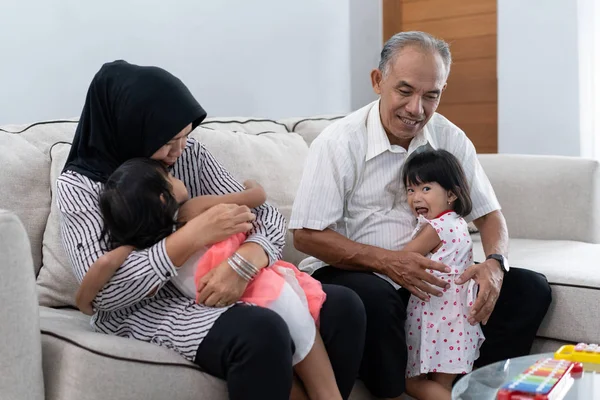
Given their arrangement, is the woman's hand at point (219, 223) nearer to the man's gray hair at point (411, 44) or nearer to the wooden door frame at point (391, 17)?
the man's gray hair at point (411, 44)

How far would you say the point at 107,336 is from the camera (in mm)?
1600

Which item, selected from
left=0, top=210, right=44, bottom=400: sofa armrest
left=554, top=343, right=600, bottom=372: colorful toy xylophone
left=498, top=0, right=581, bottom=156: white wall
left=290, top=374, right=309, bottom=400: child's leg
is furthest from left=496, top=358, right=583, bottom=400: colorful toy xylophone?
left=498, top=0, right=581, bottom=156: white wall

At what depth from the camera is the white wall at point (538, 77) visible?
363cm

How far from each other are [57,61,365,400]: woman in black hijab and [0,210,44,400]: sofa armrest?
0.21 m

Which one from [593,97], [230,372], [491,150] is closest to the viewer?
[230,372]

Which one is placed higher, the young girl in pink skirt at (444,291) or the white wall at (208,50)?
the white wall at (208,50)

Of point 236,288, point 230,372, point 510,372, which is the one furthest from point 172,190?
point 510,372

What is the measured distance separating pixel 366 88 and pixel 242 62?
3.21ft

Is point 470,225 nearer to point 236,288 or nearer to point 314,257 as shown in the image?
point 314,257

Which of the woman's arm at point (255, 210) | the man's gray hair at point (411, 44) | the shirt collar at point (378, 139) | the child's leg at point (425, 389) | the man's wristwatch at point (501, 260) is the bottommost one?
the child's leg at point (425, 389)

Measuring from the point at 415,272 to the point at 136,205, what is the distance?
71 cm

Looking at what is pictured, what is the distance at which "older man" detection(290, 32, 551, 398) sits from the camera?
80.1 inches

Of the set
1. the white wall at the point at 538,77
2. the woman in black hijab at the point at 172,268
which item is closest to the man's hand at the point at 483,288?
the woman in black hijab at the point at 172,268

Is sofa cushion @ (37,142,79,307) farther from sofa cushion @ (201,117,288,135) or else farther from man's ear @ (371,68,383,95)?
man's ear @ (371,68,383,95)
